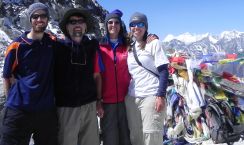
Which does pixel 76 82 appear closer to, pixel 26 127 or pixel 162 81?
pixel 26 127

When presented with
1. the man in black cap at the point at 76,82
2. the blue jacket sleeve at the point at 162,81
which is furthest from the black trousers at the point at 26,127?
the blue jacket sleeve at the point at 162,81

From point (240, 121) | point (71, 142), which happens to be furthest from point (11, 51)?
point (240, 121)

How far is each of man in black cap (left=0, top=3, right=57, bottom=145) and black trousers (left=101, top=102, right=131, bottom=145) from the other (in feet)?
2.73

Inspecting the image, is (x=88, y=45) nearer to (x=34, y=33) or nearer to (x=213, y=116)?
(x=34, y=33)

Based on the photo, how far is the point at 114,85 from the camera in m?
4.76

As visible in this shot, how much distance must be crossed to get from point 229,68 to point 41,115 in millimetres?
4909

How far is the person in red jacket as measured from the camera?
475 cm

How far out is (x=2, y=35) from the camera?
24281mm

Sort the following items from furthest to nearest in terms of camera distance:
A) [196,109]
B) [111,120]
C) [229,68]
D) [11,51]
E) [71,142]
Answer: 1. [229,68]
2. [196,109]
3. [111,120]
4. [71,142]
5. [11,51]

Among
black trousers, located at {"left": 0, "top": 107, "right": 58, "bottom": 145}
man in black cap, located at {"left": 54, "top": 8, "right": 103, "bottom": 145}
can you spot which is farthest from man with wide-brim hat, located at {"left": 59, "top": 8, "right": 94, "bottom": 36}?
black trousers, located at {"left": 0, "top": 107, "right": 58, "bottom": 145}

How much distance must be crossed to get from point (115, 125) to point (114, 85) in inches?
19.7

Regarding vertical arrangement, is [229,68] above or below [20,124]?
above

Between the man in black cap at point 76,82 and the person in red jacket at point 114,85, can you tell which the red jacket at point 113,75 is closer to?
the person in red jacket at point 114,85

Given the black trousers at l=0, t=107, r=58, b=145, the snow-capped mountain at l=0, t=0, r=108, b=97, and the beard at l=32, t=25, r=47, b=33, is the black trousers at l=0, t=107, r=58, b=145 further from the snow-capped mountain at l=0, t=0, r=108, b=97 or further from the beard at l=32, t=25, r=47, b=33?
the snow-capped mountain at l=0, t=0, r=108, b=97
